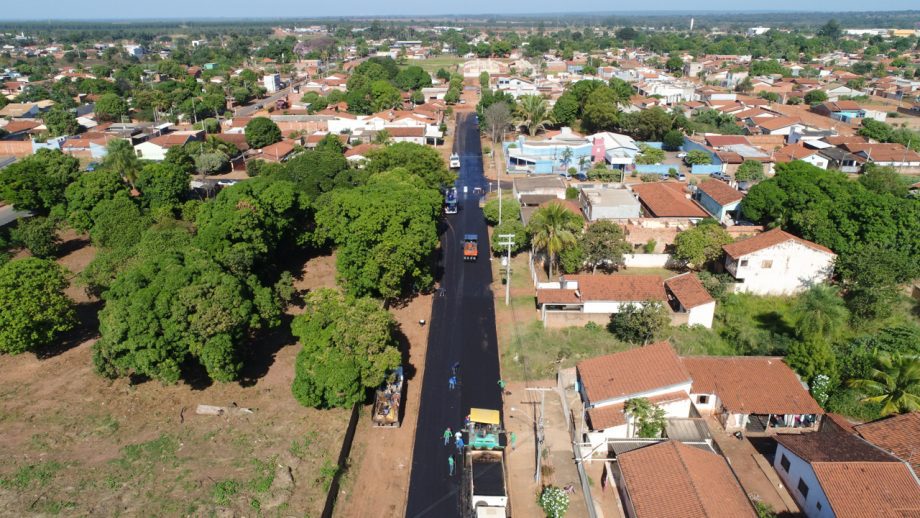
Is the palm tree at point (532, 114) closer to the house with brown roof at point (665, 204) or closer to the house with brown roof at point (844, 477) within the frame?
the house with brown roof at point (665, 204)

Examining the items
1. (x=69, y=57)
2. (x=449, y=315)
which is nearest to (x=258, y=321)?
(x=449, y=315)

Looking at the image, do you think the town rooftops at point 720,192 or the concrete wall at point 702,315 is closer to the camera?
the concrete wall at point 702,315

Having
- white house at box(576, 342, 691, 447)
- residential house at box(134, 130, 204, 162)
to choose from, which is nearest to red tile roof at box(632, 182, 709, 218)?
white house at box(576, 342, 691, 447)

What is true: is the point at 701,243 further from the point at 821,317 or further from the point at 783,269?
the point at 821,317

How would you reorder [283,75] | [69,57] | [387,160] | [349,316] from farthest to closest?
[69,57] → [283,75] → [387,160] → [349,316]

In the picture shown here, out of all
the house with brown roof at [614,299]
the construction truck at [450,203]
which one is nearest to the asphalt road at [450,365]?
the construction truck at [450,203]

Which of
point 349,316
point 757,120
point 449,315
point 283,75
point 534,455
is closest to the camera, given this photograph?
point 534,455

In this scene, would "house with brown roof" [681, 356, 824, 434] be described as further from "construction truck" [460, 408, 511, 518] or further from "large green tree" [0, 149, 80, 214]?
"large green tree" [0, 149, 80, 214]

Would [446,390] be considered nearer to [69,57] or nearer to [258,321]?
[258,321]
